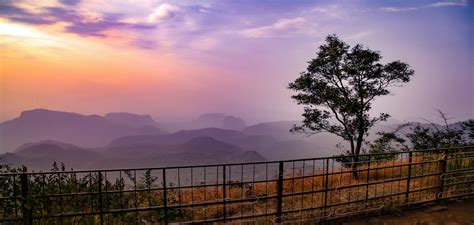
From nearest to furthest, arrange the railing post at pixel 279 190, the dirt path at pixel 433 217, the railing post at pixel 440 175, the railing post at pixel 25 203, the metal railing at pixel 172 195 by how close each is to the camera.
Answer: the railing post at pixel 25 203 → the metal railing at pixel 172 195 → the railing post at pixel 279 190 → the dirt path at pixel 433 217 → the railing post at pixel 440 175

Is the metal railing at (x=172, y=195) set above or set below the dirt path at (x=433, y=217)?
above

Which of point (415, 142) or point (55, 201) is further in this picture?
point (415, 142)

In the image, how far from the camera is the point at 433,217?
8.16 metres

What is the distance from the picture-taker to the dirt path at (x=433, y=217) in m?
7.81

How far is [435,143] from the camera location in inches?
764

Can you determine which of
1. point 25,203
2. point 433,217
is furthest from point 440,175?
point 25,203

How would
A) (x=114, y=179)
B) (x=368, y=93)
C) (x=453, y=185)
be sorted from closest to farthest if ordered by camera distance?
(x=114, y=179), (x=453, y=185), (x=368, y=93)

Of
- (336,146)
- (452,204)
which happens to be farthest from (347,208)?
Answer: (336,146)

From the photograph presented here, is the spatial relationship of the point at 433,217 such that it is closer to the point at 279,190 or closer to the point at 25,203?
the point at 279,190

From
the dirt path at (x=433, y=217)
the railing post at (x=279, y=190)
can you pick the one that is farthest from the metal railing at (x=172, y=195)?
the dirt path at (x=433, y=217)

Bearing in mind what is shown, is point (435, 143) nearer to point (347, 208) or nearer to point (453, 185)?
point (453, 185)

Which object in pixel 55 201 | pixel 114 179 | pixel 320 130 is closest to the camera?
pixel 55 201

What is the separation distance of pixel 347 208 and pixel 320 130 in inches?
399

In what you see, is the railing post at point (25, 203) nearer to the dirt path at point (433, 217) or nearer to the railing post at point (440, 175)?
the dirt path at point (433, 217)
